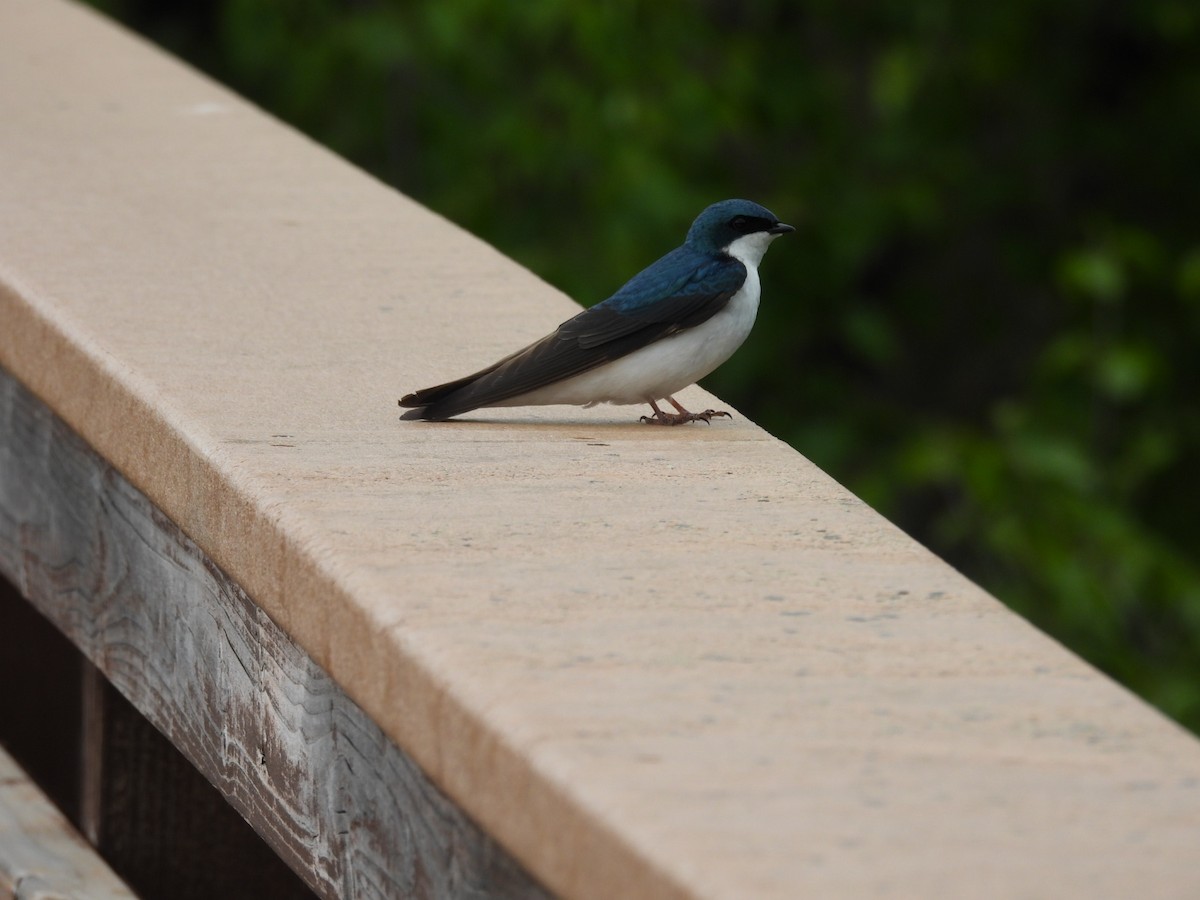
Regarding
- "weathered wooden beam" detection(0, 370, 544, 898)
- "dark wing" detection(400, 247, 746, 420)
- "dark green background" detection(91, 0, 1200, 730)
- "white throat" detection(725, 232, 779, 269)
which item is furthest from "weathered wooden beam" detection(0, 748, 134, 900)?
"dark green background" detection(91, 0, 1200, 730)

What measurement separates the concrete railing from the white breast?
69 millimetres

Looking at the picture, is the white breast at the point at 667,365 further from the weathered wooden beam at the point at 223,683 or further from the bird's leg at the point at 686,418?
the weathered wooden beam at the point at 223,683

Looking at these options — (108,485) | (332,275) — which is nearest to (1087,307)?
(332,275)

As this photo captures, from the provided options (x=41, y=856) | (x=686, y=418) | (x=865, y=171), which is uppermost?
(x=686, y=418)

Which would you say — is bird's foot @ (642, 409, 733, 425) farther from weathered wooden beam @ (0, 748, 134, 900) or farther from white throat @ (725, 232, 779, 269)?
weathered wooden beam @ (0, 748, 134, 900)

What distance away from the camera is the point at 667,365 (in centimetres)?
303

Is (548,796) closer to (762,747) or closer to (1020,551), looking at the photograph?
(762,747)

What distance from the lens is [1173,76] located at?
7855 mm

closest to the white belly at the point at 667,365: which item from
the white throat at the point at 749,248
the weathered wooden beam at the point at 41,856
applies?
the white throat at the point at 749,248

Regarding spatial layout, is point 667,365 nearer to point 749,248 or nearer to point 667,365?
point 667,365

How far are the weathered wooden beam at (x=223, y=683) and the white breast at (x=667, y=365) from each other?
733 millimetres

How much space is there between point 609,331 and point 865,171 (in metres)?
5.17

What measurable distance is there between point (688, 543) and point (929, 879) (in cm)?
73

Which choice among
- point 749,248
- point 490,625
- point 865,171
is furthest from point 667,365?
point 865,171
